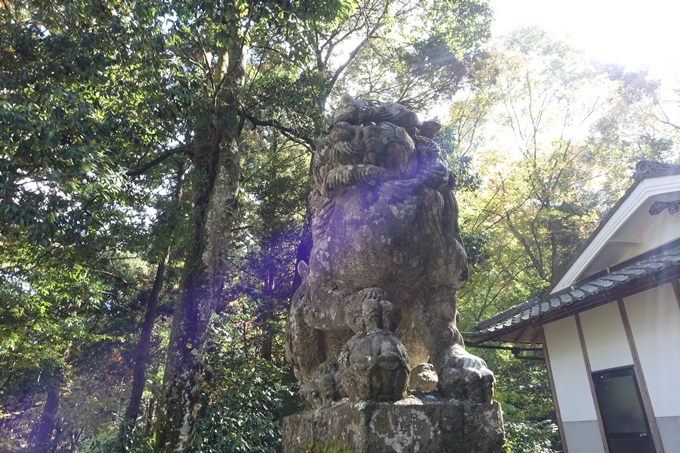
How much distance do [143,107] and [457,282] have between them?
22.0 ft

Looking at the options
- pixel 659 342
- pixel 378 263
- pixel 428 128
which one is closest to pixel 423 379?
pixel 378 263

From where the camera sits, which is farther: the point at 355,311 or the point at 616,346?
the point at 616,346

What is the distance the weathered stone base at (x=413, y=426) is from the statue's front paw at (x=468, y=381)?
0.17ft

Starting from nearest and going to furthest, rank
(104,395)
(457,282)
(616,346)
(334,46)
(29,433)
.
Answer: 1. (457,282)
2. (616,346)
3. (334,46)
4. (104,395)
5. (29,433)

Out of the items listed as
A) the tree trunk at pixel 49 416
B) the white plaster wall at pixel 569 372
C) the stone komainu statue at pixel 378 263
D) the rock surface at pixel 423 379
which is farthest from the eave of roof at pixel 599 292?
the tree trunk at pixel 49 416

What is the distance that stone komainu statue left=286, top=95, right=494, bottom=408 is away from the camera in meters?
2.15

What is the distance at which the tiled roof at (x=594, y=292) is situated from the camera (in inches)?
199

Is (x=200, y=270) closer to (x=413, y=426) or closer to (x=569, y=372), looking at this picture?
(x=413, y=426)

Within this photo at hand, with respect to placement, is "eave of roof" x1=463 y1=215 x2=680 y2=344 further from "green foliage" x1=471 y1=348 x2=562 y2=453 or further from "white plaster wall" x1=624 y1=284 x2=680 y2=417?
"green foliage" x1=471 y1=348 x2=562 y2=453

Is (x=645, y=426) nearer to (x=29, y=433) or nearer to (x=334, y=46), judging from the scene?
(x=334, y=46)

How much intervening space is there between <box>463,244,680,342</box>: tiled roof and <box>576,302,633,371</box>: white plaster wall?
0.55 meters

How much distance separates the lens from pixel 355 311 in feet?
7.32

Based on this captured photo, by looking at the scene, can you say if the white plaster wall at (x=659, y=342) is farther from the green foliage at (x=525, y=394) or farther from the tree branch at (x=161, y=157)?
the tree branch at (x=161, y=157)

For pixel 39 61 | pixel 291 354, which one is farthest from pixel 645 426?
pixel 39 61
